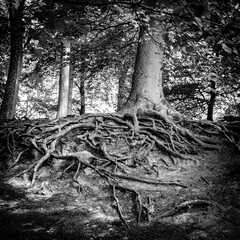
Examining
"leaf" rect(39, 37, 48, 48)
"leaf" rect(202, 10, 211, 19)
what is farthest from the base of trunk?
"leaf" rect(202, 10, 211, 19)

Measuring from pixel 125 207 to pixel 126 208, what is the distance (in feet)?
0.11

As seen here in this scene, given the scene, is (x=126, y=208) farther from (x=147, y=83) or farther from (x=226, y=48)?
(x=147, y=83)

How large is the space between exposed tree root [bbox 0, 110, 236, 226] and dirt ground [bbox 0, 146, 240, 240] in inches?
10.4

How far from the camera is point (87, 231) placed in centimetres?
325

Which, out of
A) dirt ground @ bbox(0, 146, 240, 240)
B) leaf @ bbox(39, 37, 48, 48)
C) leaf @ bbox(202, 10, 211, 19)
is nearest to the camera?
leaf @ bbox(202, 10, 211, 19)

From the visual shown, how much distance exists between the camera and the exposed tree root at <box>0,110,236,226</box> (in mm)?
5129

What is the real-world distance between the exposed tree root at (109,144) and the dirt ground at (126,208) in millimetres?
265

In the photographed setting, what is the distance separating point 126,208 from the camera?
3930 mm

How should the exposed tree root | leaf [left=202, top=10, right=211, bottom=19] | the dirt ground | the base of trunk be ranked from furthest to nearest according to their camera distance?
the base of trunk < the exposed tree root < the dirt ground < leaf [left=202, top=10, right=211, bottom=19]

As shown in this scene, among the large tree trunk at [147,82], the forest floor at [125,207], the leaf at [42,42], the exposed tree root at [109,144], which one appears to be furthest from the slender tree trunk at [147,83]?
the leaf at [42,42]

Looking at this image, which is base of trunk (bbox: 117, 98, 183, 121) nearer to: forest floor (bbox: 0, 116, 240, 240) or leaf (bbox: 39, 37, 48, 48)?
forest floor (bbox: 0, 116, 240, 240)

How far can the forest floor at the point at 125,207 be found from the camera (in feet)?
10.3

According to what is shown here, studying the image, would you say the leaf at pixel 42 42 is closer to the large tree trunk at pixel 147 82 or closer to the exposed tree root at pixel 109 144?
the exposed tree root at pixel 109 144

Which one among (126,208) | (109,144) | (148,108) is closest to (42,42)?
(126,208)
